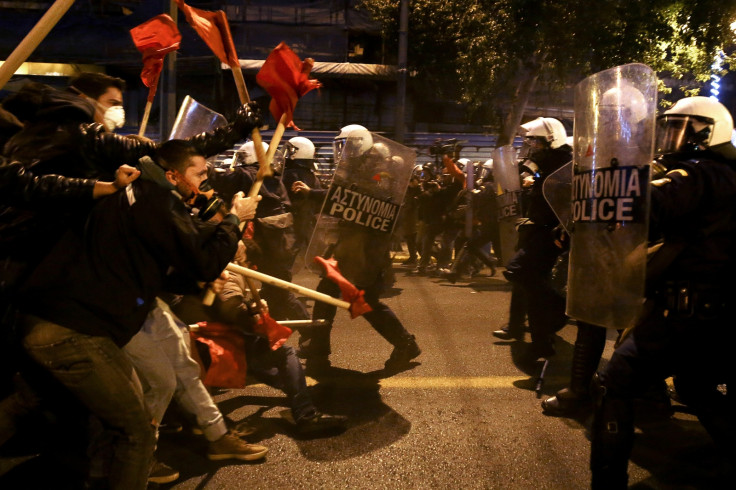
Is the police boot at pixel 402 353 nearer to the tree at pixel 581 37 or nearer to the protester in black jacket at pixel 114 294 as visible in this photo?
the protester in black jacket at pixel 114 294

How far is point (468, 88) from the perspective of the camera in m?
16.7

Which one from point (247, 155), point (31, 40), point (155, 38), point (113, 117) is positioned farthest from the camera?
point (247, 155)

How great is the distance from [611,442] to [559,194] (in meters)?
1.58

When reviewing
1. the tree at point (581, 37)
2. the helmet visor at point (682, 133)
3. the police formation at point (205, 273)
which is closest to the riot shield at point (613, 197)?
the police formation at point (205, 273)

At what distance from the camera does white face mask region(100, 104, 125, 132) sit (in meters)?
3.40

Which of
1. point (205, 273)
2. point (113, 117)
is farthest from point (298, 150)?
→ point (205, 273)

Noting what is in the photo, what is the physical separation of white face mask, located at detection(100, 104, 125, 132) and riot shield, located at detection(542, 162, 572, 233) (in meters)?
2.47

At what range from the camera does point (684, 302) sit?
284cm

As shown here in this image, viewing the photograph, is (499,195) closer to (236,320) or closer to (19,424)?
(236,320)

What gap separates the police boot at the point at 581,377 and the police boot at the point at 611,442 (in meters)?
1.32

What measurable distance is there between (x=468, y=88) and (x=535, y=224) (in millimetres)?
11989

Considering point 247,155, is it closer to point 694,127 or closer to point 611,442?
point 694,127

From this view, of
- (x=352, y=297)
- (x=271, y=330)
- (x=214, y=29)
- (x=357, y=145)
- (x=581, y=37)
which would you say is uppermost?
(x=581, y=37)

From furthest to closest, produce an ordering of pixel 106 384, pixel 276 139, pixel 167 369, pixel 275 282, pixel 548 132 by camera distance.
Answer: pixel 548 132 < pixel 275 282 < pixel 276 139 < pixel 167 369 < pixel 106 384
